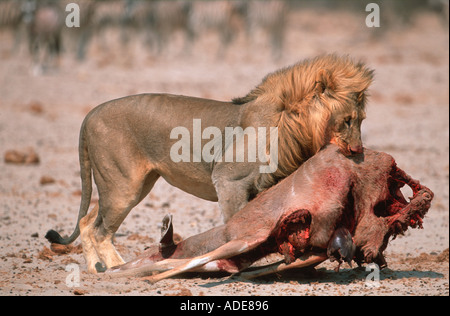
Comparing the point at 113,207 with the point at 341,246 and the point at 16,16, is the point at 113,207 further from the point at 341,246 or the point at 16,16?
the point at 16,16

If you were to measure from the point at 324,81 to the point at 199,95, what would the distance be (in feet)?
35.2

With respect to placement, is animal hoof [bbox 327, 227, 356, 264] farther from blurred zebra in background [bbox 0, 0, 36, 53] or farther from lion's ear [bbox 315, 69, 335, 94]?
blurred zebra in background [bbox 0, 0, 36, 53]

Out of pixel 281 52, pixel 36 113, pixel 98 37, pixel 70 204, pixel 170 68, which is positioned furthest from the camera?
pixel 98 37

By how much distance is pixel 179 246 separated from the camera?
16.8 feet

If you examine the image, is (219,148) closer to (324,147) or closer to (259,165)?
(259,165)

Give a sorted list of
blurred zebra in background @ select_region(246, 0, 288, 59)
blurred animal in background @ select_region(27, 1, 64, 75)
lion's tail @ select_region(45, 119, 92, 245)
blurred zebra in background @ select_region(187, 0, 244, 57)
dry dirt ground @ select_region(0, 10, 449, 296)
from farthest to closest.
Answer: blurred zebra in background @ select_region(187, 0, 244, 57), blurred zebra in background @ select_region(246, 0, 288, 59), blurred animal in background @ select_region(27, 1, 64, 75), lion's tail @ select_region(45, 119, 92, 245), dry dirt ground @ select_region(0, 10, 449, 296)

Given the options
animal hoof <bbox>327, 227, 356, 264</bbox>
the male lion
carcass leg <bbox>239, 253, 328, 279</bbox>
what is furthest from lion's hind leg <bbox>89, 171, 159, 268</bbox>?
animal hoof <bbox>327, 227, 356, 264</bbox>

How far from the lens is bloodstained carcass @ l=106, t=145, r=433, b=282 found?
468 centimetres

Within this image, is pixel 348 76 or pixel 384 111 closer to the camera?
pixel 348 76

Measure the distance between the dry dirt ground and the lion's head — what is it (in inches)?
33.4

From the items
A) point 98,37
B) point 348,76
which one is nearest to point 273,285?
point 348,76

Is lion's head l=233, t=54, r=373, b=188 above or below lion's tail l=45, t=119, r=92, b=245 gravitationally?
above

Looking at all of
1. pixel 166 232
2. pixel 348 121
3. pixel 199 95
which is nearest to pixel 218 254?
pixel 166 232

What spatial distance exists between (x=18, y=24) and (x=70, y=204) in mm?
17593
